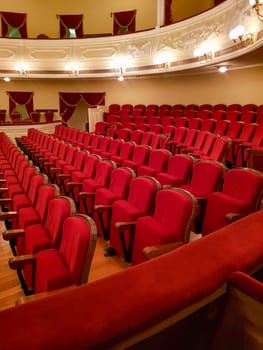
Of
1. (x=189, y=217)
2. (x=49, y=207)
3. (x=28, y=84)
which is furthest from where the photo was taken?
(x=28, y=84)

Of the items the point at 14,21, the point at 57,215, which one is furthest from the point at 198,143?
the point at 14,21

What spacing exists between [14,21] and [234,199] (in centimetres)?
477

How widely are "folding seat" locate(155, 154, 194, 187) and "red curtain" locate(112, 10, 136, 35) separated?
365 cm

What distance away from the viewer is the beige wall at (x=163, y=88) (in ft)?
10.4

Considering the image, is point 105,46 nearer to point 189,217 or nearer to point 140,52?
point 140,52

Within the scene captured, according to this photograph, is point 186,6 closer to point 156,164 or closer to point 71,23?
point 71,23

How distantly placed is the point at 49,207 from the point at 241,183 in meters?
0.62

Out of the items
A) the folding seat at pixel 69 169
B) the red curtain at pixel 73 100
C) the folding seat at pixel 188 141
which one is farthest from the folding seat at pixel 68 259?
the red curtain at pixel 73 100

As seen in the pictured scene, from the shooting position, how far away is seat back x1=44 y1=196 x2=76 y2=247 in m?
0.84

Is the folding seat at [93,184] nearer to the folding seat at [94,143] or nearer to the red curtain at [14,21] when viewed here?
the folding seat at [94,143]

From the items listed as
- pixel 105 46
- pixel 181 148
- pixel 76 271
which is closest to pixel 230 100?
pixel 181 148

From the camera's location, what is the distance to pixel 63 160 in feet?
6.72

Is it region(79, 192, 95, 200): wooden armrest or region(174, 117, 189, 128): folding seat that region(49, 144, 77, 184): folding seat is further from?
region(174, 117, 189, 128): folding seat

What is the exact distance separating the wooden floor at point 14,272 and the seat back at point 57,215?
0.20 metres
